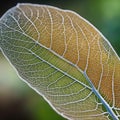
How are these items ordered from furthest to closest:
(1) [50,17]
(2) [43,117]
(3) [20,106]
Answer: (3) [20,106] < (2) [43,117] < (1) [50,17]

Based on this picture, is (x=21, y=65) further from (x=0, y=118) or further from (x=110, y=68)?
(x=0, y=118)

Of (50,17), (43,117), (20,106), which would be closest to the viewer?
(50,17)

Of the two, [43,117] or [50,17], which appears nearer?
[50,17]

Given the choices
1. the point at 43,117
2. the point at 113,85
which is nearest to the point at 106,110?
the point at 113,85

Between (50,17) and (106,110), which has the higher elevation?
(50,17)
